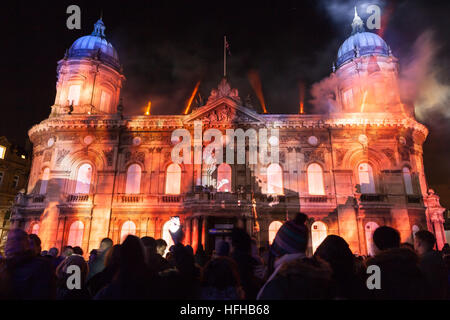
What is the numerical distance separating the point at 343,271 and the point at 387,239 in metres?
1.15

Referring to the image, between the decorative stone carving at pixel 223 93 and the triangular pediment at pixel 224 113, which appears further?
the decorative stone carving at pixel 223 93

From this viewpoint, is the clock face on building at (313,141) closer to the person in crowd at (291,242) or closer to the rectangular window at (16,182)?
the person in crowd at (291,242)

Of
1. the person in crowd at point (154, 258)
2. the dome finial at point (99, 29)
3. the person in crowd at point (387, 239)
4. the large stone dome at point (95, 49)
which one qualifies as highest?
the dome finial at point (99, 29)

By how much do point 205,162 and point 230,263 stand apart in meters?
21.6

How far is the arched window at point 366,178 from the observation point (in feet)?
81.8

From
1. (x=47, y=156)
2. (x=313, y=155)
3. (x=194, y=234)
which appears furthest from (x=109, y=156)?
(x=313, y=155)

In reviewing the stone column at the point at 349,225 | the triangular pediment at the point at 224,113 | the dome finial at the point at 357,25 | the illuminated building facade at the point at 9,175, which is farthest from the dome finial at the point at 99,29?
the stone column at the point at 349,225

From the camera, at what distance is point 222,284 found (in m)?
3.61

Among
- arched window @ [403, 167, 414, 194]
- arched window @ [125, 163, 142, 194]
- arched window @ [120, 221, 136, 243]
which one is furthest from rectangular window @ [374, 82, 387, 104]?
arched window @ [120, 221, 136, 243]

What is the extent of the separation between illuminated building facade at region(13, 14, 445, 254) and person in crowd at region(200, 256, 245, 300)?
60.9ft

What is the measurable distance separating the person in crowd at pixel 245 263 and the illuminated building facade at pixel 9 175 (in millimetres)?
41373

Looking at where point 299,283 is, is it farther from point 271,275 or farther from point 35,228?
point 35,228

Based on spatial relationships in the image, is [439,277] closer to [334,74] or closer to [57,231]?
[57,231]

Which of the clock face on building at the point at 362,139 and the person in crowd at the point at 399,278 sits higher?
the clock face on building at the point at 362,139
